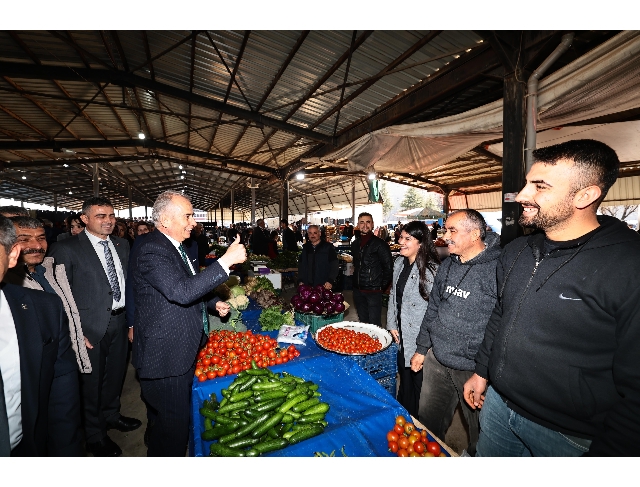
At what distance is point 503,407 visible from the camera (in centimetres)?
181

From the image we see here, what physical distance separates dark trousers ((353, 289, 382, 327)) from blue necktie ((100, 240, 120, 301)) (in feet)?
11.2

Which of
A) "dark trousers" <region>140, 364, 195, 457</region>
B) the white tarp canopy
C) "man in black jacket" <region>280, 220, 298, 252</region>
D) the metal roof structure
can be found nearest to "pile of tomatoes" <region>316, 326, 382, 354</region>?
"dark trousers" <region>140, 364, 195, 457</region>

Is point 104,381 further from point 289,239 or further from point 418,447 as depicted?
point 289,239

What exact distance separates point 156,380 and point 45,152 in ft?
61.1

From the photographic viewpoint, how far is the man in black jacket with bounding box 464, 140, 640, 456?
1320mm

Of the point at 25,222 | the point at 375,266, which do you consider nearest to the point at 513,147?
the point at 375,266

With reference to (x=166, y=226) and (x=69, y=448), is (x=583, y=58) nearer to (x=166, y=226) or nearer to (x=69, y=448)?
(x=166, y=226)

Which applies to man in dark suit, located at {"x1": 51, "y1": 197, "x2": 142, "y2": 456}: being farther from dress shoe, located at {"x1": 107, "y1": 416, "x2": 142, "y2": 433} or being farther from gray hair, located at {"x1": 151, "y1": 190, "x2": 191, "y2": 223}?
gray hair, located at {"x1": 151, "y1": 190, "x2": 191, "y2": 223}

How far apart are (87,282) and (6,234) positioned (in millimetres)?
1991

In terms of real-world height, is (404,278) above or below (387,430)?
above

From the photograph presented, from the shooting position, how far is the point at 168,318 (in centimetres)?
228
